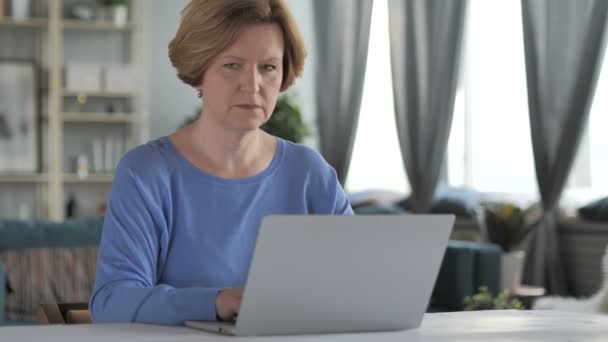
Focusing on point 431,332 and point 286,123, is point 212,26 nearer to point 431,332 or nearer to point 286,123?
point 431,332

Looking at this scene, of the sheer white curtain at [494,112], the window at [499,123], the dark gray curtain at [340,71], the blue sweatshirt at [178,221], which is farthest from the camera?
the dark gray curtain at [340,71]

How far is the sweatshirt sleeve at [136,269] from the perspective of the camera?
1570 millimetres

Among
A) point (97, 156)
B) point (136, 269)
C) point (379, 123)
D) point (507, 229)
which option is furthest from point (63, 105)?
Answer: point (136, 269)

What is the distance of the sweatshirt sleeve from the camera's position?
157 centimetres

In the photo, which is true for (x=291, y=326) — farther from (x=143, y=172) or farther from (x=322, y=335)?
(x=143, y=172)

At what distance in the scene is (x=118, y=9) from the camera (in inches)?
304

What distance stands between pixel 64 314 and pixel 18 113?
6312 millimetres

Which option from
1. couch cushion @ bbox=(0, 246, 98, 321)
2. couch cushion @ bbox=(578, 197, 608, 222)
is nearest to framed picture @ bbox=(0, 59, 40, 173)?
couch cushion @ bbox=(0, 246, 98, 321)

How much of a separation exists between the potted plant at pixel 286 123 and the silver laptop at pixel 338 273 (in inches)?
242

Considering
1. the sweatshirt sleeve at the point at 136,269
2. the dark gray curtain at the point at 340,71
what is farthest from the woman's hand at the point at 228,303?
the dark gray curtain at the point at 340,71

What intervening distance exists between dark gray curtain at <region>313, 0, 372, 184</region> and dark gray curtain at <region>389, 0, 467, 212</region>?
0.47 meters

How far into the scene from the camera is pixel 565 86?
5.73 metres

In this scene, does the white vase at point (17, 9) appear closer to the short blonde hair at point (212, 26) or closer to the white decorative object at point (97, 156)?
the white decorative object at point (97, 156)

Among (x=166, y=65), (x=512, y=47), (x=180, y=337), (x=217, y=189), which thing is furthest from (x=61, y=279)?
(x=166, y=65)
